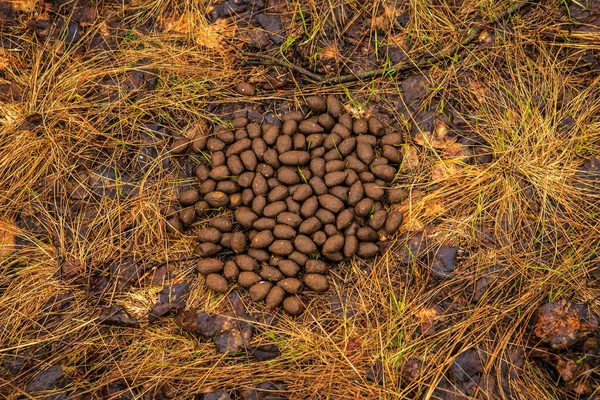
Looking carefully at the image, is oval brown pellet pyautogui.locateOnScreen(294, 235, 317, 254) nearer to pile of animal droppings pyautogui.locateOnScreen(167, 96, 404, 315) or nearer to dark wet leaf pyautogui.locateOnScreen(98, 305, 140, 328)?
pile of animal droppings pyautogui.locateOnScreen(167, 96, 404, 315)

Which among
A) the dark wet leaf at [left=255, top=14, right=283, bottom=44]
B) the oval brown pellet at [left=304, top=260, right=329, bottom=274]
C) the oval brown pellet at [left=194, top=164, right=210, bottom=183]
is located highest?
the dark wet leaf at [left=255, top=14, right=283, bottom=44]

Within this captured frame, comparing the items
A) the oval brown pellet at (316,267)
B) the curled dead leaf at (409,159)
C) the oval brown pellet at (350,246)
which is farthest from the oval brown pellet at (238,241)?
the curled dead leaf at (409,159)

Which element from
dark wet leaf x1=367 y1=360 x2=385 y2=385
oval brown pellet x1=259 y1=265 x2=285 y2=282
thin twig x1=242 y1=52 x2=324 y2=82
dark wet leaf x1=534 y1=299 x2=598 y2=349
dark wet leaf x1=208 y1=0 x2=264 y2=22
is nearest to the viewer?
dark wet leaf x1=534 y1=299 x2=598 y2=349

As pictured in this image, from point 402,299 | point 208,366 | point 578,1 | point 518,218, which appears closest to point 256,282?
point 208,366

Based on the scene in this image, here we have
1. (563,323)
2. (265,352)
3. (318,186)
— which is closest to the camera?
(563,323)

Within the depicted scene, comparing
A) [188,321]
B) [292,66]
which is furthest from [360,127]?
[188,321]

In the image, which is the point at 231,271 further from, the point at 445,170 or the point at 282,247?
the point at 445,170

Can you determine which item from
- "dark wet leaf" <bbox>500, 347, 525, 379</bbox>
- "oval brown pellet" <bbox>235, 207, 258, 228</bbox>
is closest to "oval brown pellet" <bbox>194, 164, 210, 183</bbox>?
"oval brown pellet" <bbox>235, 207, 258, 228</bbox>

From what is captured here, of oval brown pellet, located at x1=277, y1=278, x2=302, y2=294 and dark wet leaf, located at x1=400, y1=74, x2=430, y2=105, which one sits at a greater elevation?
dark wet leaf, located at x1=400, y1=74, x2=430, y2=105
